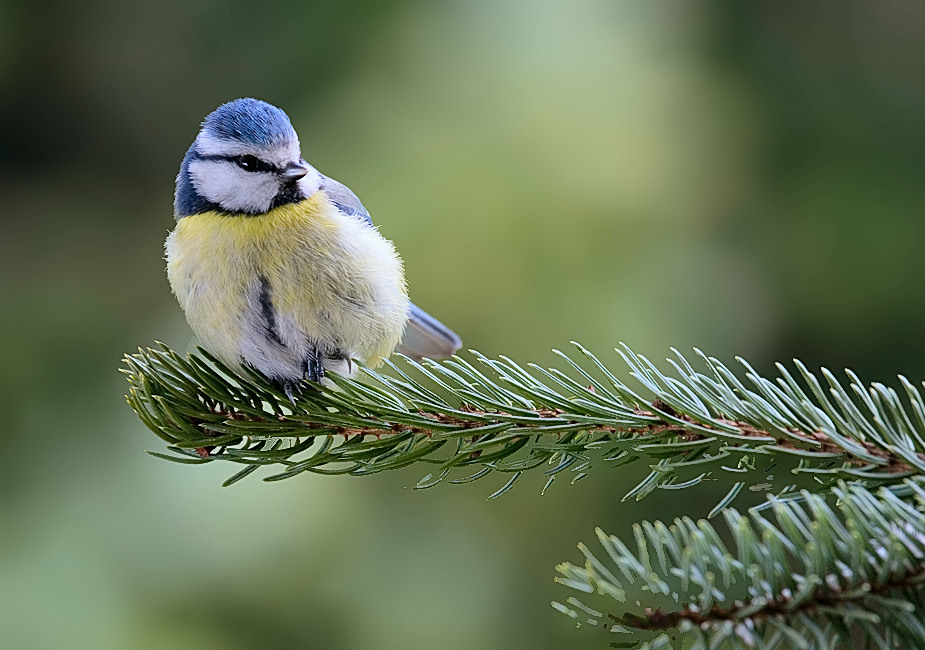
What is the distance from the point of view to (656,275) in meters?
1.70

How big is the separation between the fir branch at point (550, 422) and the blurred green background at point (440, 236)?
2.37ft

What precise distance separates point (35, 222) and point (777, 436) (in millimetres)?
1917

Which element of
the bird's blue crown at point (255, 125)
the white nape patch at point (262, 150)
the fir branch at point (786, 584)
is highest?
the bird's blue crown at point (255, 125)

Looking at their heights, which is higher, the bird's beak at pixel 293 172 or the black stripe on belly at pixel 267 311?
the bird's beak at pixel 293 172

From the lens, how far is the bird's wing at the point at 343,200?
3.81 ft

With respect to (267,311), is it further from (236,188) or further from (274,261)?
(236,188)

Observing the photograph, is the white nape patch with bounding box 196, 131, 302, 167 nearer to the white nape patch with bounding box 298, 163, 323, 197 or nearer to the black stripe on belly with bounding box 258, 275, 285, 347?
the white nape patch with bounding box 298, 163, 323, 197

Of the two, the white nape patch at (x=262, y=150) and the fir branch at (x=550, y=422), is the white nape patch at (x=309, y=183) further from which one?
the fir branch at (x=550, y=422)

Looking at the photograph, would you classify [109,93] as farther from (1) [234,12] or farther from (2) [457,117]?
(2) [457,117]

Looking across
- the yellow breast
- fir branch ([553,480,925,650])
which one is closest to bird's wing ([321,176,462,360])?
the yellow breast

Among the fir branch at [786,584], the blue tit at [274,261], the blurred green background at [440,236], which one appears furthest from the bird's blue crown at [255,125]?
the fir branch at [786,584]

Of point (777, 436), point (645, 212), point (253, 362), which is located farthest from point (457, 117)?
point (777, 436)

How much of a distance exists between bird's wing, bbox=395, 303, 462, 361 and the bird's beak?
0.26 metres

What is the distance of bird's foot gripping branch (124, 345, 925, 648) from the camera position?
0.49 meters
